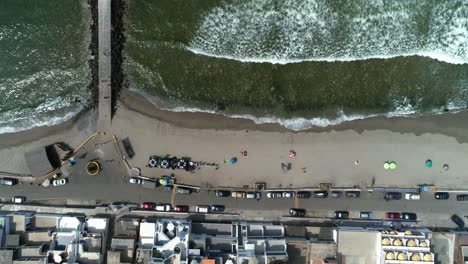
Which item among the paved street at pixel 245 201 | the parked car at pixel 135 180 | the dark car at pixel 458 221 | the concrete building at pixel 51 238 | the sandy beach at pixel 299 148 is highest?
the sandy beach at pixel 299 148

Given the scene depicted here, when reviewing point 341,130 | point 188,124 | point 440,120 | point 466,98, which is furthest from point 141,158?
point 466,98

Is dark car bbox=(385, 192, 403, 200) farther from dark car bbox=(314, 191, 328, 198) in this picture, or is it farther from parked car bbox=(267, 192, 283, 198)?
parked car bbox=(267, 192, 283, 198)

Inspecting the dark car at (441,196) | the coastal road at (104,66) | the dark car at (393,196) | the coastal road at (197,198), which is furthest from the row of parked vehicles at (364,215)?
the coastal road at (104,66)

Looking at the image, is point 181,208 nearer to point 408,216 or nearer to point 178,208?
point 178,208

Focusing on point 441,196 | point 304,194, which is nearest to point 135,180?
point 304,194

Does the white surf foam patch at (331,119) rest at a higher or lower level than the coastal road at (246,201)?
higher

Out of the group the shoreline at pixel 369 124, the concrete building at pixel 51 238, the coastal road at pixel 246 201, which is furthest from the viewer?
the shoreline at pixel 369 124

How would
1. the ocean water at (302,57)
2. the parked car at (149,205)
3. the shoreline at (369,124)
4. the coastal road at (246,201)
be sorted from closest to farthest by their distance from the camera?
the parked car at (149,205) < the coastal road at (246,201) < the shoreline at (369,124) < the ocean water at (302,57)

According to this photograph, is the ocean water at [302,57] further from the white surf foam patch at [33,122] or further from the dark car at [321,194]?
the white surf foam patch at [33,122]
